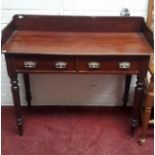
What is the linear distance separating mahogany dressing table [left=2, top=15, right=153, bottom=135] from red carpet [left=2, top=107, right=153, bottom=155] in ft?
0.41

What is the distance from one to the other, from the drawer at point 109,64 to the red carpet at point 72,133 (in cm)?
61

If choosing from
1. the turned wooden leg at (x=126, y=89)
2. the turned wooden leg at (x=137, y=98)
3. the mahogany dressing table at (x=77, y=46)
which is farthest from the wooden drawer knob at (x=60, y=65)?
the turned wooden leg at (x=126, y=89)

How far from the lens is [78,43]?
1679 mm

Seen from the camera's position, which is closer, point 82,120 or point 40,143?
point 40,143

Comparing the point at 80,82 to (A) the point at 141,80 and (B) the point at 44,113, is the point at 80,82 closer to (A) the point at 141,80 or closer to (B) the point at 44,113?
(B) the point at 44,113

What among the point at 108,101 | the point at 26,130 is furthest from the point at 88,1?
the point at 26,130

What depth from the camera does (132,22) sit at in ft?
6.13

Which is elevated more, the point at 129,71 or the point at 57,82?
the point at 129,71

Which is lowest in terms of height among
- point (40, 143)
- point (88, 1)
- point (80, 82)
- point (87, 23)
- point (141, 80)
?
point (40, 143)

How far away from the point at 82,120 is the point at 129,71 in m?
0.74

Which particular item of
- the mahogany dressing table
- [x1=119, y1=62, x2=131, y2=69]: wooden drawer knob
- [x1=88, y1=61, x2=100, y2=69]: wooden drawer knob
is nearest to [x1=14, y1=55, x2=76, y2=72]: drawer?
the mahogany dressing table

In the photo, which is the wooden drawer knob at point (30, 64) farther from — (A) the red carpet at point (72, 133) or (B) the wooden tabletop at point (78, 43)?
(A) the red carpet at point (72, 133)

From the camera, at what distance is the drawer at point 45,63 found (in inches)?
62.1

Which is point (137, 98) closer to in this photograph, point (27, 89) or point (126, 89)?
point (126, 89)
